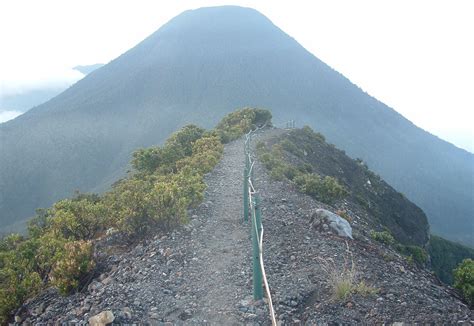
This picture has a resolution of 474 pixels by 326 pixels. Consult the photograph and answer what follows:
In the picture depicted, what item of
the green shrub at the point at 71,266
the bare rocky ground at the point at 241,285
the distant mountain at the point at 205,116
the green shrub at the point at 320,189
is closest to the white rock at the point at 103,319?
the bare rocky ground at the point at 241,285

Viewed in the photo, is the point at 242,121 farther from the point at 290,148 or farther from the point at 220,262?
the point at 220,262

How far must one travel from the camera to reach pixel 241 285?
6.14 metres

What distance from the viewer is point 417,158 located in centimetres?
12875

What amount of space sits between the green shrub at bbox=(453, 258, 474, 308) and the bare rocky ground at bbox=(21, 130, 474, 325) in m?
0.20

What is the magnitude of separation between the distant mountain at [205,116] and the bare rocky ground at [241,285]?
80663 millimetres

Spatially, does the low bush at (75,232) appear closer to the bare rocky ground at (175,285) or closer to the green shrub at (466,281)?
the bare rocky ground at (175,285)

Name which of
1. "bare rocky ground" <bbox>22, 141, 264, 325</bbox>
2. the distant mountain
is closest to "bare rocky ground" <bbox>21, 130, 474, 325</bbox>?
"bare rocky ground" <bbox>22, 141, 264, 325</bbox>

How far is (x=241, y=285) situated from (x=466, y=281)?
369 centimetres

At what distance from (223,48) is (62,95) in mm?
61244

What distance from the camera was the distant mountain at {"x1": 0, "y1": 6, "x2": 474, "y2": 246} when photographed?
96.1 m

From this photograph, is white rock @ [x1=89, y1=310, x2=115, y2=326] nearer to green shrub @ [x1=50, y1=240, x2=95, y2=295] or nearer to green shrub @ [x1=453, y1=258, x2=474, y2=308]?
green shrub @ [x1=50, y1=240, x2=95, y2=295]

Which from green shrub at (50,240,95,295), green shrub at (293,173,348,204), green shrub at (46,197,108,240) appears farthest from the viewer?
green shrub at (293,173,348,204)

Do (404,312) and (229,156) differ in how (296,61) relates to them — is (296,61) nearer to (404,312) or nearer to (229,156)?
(229,156)

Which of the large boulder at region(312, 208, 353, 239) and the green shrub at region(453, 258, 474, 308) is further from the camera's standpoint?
the large boulder at region(312, 208, 353, 239)
